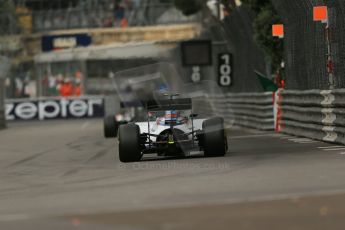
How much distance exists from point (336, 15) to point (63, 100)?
111 ft

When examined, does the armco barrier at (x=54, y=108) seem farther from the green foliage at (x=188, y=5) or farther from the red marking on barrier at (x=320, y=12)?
the red marking on barrier at (x=320, y=12)

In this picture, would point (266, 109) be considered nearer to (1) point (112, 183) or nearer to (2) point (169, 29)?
(1) point (112, 183)

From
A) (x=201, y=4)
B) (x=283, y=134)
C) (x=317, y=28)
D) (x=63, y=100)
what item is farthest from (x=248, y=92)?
(x=63, y=100)

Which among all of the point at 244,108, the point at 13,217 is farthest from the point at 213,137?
the point at 244,108

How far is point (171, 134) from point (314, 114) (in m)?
4.68

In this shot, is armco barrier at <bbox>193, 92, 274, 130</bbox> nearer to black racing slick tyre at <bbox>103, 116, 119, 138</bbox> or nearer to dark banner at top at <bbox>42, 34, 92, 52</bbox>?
black racing slick tyre at <bbox>103, 116, 119, 138</bbox>

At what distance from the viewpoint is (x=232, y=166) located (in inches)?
496

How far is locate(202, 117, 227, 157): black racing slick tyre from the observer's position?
14094 mm

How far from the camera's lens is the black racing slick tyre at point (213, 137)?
14094 millimetres

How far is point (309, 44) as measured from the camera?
18781mm

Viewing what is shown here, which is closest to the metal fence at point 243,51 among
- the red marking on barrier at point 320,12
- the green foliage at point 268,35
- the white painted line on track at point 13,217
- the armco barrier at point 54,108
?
the green foliage at point 268,35

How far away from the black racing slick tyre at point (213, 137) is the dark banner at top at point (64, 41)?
47.1 metres

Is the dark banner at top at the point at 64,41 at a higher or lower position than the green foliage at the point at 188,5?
lower

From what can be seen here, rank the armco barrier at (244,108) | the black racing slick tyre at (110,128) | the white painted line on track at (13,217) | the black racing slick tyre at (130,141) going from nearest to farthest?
the white painted line on track at (13,217) → the black racing slick tyre at (130,141) → the armco barrier at (244,108) → the black racing slick tyre at (110,128)
